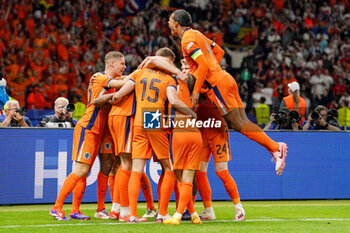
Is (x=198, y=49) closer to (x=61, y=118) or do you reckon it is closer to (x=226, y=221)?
(x=226, y=221)

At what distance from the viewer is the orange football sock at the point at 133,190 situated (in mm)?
7119

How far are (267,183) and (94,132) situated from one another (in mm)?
4284

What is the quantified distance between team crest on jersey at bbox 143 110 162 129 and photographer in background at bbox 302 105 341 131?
16.0 feet

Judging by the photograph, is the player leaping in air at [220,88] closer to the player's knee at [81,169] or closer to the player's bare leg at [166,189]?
the player's bare leg at [166,189]

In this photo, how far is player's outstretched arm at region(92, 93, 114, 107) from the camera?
759 cm

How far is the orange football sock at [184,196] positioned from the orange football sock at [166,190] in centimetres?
17

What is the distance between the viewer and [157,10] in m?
20.0

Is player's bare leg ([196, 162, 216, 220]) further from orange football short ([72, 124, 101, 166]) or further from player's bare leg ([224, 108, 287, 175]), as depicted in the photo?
orange football short ([72, 124, 101, 166])

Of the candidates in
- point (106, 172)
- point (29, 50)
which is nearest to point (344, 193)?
point (106, 172)

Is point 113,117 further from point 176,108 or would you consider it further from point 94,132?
point 176,108

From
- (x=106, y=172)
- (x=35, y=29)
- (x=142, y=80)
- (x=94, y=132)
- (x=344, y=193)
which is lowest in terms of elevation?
(x=344, y=193)

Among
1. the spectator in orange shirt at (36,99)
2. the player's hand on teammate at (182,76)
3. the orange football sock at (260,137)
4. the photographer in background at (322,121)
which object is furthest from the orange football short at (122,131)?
the spectator in orange shirt at (36,99)

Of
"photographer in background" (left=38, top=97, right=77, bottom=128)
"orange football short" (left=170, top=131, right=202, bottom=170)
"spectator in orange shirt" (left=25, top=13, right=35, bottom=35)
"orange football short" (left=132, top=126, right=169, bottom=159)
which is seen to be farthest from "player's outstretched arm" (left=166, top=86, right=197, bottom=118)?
"spectator in orange shirt" (left=25, top=13, right=35, bottom=35)

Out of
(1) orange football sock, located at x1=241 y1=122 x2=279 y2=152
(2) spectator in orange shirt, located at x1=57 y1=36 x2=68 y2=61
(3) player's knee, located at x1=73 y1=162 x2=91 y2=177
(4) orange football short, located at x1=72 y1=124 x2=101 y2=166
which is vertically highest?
(2) spectator in orange shirt, located at x1=57 y1=36 x2=68 y2=61
